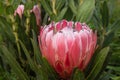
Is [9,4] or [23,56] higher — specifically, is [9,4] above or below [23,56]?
above

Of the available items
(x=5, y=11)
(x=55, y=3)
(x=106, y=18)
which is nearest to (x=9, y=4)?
(x=5, y=11)

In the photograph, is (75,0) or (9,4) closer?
(9,4)

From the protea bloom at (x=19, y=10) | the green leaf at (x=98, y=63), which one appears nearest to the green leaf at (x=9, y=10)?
the protea bloom at (x=19, y=10)

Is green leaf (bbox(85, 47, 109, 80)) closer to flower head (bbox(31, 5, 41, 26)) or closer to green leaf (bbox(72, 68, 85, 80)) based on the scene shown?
green leaf (bbox(72, 68, 85, 80))

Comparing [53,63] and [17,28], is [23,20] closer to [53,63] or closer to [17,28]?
[17,28]

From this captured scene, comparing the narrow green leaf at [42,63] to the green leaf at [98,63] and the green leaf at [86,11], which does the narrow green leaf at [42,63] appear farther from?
the green leaf at [86,11]

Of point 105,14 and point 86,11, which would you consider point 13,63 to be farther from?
point 105,14
